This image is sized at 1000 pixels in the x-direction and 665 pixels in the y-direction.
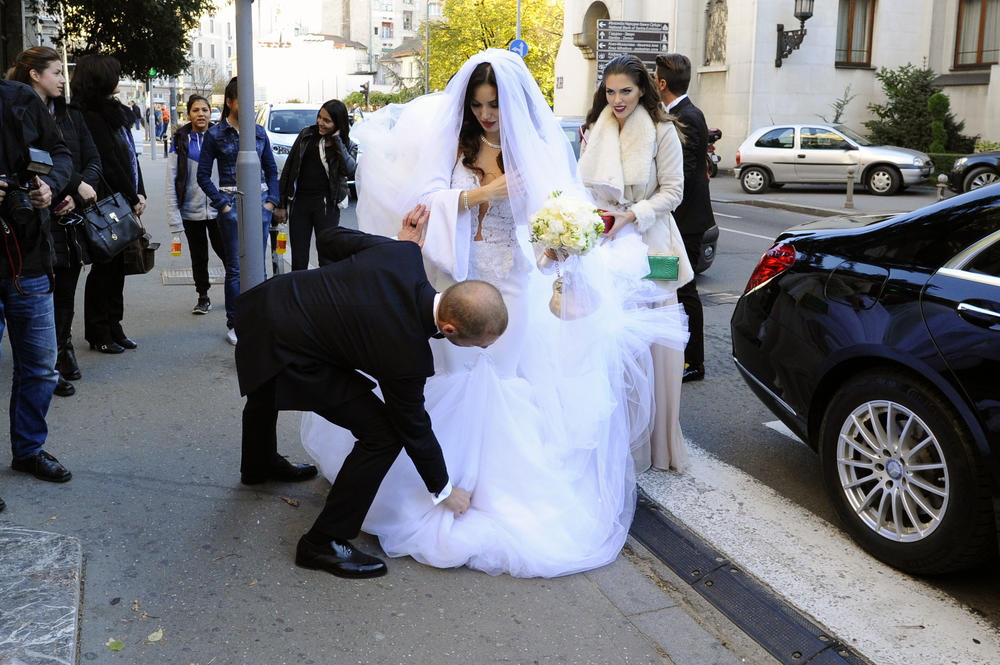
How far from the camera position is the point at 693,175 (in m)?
6.18

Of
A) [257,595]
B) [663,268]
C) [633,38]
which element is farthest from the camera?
[633,38]

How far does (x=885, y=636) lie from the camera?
3.32 metres

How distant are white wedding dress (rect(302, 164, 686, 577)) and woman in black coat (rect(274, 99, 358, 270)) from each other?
3.89 meters

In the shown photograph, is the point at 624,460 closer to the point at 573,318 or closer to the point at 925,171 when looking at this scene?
the point at 573,318

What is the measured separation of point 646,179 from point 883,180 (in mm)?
18538

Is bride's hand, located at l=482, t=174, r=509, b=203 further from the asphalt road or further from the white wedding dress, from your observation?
the asphalt road

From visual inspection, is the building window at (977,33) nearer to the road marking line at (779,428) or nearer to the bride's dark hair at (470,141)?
the road marking line at (779,428)

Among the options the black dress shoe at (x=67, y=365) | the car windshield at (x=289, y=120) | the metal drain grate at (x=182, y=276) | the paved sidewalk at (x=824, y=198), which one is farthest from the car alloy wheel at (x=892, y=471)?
the car windshield at (x=289, y=120)

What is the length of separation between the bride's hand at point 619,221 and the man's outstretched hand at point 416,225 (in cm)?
103

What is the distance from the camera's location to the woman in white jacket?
4.79 m

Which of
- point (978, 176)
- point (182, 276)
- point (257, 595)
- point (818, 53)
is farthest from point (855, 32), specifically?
point (257, 595)

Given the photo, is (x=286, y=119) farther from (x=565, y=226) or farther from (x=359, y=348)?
(x=359, y=348)

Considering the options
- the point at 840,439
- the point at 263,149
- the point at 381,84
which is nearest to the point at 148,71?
the point at 263,149

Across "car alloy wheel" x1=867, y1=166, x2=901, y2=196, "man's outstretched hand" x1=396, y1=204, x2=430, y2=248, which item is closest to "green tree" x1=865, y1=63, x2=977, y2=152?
"car alloy wheel" x1=867, y1=166, x2=901, y2=196
